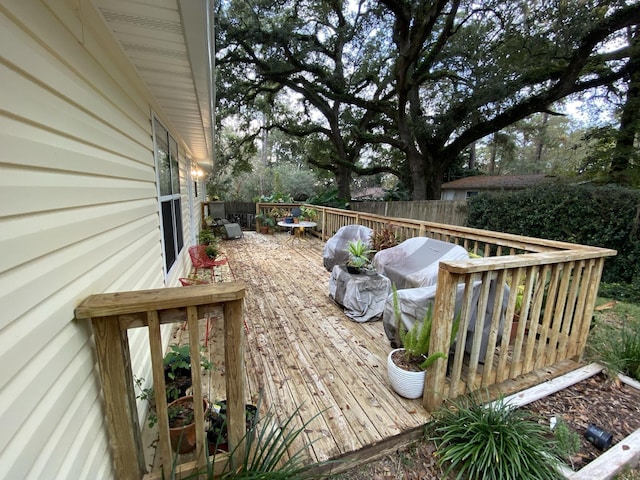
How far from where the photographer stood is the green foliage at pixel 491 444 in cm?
164

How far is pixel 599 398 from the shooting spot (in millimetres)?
2355

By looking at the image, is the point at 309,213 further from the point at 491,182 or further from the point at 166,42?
the point at 491,182

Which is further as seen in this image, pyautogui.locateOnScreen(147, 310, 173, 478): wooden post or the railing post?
the railing post

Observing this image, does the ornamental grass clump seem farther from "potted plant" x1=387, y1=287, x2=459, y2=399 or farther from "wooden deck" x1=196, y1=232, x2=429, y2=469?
"wooden deck" x1=196, y1=232, x2=429, y2=469

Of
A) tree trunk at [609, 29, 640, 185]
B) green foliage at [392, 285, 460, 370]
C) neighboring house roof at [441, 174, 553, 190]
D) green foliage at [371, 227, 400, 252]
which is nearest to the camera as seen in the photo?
green foliage at [392, 285, 460, 370]

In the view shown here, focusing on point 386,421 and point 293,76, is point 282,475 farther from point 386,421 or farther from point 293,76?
point 293,76

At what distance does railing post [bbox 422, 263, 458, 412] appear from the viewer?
191cm

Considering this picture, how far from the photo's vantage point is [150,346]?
1.19m

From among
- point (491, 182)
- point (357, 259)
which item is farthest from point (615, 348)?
point (491, 182)

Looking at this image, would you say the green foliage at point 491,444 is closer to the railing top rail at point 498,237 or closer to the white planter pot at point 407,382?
the white planter pot at point 407,382

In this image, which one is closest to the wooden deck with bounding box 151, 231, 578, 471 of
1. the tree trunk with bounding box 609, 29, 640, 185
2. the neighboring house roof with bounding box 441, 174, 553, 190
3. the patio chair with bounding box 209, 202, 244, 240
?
the patio chair with bounding box 209, 202, 244, 240

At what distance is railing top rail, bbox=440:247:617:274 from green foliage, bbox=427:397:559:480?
0.97 meters

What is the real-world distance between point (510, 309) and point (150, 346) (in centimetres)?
242

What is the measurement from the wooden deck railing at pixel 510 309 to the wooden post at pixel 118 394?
6.06 ft
